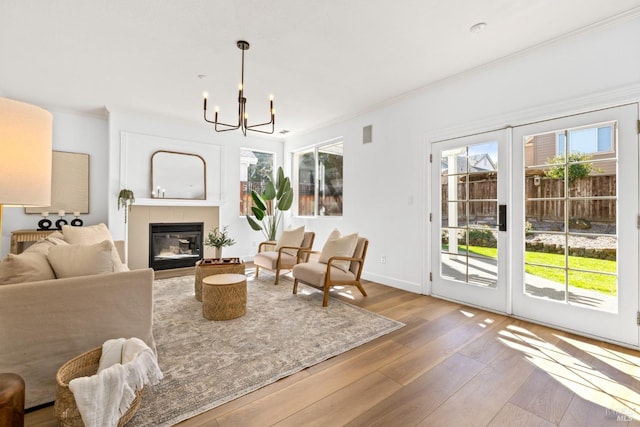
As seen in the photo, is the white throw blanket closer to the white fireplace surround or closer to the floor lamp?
the floor lamp

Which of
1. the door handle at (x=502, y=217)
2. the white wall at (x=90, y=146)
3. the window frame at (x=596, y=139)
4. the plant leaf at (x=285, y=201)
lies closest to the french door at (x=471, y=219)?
the door handle at (x=502, y=217)

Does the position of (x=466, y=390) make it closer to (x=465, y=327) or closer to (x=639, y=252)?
(x=465, y=327)

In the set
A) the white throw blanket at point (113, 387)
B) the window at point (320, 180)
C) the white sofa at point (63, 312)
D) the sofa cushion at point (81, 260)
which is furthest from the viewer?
the window at point (320, 180)

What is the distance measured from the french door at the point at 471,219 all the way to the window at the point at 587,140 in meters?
0.48

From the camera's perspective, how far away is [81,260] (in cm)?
188

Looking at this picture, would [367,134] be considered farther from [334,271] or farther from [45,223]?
[45,223]

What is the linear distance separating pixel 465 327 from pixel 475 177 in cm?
172

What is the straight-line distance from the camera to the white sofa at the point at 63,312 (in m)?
1.59

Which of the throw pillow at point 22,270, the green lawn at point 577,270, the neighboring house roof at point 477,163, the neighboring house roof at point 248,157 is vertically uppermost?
the neighboring house roof at point 248,157

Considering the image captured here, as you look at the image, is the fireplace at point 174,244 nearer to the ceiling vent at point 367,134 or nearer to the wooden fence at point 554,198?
the ceiling vent at point 367,134

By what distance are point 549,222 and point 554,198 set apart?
24 cm

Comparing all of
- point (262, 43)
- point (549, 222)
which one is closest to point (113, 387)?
point (262, 43)

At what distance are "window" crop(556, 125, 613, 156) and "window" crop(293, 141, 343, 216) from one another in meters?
3.20

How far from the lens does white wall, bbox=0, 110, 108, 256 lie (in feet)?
15.4
